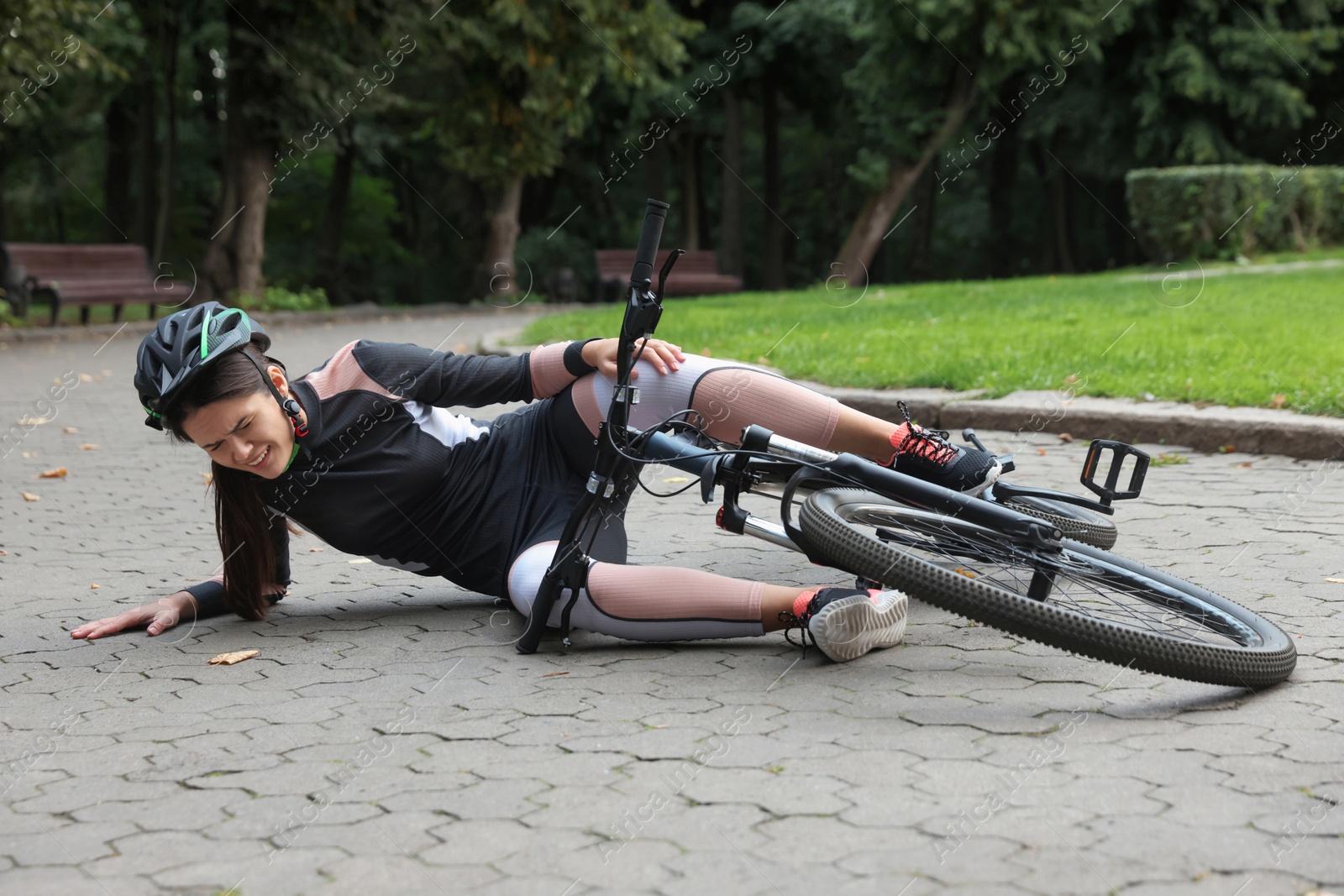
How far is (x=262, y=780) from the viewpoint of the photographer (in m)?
2.93

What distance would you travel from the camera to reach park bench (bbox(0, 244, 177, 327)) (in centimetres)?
1605

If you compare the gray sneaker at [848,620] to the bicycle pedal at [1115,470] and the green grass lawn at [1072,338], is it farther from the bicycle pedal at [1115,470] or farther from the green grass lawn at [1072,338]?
the green grass lawn at [1072,338]

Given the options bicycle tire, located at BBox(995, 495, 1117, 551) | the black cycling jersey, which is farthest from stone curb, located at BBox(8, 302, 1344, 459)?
the black cycling jersey

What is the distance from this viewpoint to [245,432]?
3.62 m

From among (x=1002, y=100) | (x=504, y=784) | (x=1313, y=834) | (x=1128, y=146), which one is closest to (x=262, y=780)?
(x=504, y=784)

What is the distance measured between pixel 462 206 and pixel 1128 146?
1407cm

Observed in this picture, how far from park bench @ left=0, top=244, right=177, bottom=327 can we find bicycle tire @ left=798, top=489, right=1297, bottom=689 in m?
14.5

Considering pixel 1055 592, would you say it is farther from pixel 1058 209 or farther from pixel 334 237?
pixel 1058 209

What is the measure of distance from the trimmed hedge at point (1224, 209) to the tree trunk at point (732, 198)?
29.1ft

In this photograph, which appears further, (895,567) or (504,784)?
(895,567)

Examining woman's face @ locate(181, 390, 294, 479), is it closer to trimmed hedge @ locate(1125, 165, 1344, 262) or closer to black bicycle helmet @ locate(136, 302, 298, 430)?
black bicycle helmet @ locate(136, 302, 298, 430)

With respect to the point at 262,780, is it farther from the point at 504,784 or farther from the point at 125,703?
the point at 125,703

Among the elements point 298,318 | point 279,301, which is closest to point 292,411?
point 298,318

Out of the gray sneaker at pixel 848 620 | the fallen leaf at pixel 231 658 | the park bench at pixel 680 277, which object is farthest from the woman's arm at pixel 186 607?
the park bench at pixel 680 277
